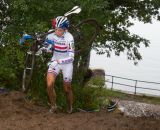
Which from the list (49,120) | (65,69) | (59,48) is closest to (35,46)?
(59,48)

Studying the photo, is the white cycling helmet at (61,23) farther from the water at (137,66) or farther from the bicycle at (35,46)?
the water at (137,66)

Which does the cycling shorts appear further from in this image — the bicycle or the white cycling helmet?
the white cycling helmet

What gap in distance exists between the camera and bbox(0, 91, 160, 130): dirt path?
10133mm

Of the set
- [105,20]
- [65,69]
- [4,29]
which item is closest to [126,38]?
[105,20]

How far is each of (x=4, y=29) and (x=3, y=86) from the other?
5.89 feet

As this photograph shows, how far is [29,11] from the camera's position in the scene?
45.9 feet

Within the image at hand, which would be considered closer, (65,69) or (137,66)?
(65,69)

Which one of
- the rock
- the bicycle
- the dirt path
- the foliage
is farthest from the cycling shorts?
the rock

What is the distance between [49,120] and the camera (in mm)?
10742

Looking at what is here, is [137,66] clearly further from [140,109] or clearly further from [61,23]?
[61,23]

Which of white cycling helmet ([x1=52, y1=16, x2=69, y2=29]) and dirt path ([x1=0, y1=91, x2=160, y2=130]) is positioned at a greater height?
white cycling helmet ([x1=52, y1=16, x2=69, y2=29])

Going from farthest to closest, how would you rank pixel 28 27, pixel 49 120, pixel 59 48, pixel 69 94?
pixel 28 27, pixel 69 94, pixel 59 48, pixel 49 120

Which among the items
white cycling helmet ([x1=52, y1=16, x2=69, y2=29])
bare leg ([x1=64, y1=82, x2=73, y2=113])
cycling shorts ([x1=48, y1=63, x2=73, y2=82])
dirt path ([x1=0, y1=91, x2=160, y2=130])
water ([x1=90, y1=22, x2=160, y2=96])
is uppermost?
white cycling helmet ([x1=52, y1=16, x2=69, y2=29])

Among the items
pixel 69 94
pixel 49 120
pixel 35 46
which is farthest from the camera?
pixel 35 46
